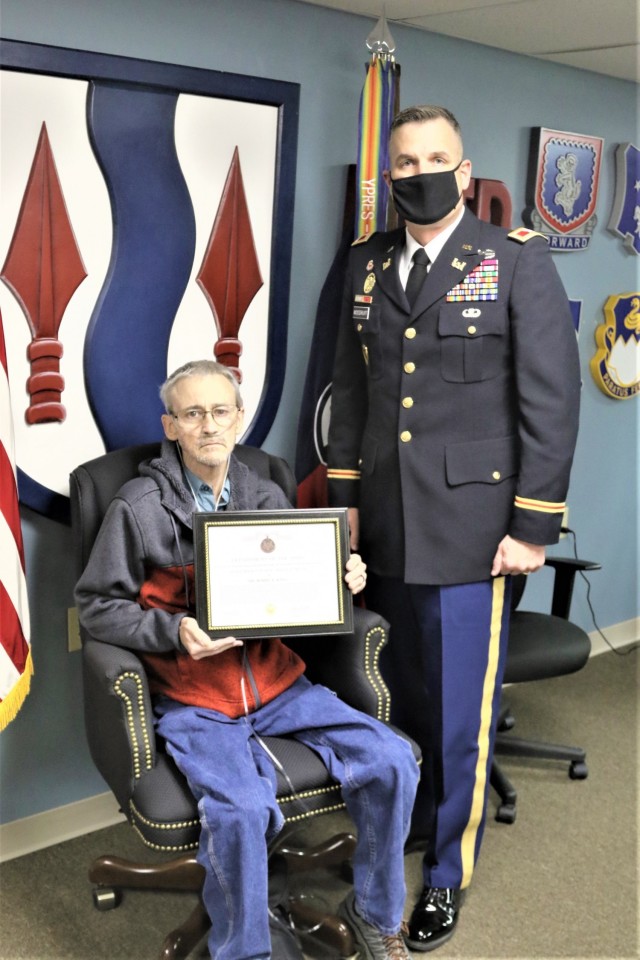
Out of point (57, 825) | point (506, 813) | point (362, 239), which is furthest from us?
point (506, 813)

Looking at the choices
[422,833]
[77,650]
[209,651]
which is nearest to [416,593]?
[209,651]

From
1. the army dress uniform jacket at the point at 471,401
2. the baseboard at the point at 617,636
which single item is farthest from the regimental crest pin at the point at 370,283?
the baseboard at the point at 617,636

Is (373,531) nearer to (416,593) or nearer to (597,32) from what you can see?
(416,593)

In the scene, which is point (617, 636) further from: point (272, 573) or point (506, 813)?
point (272, 573)

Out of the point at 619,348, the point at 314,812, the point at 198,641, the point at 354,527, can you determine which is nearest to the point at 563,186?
the point at 619,348

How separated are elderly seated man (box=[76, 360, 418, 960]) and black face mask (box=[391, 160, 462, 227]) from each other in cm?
53

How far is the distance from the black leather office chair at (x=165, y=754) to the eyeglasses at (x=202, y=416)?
0.24 meters

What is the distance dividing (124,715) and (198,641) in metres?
0.20

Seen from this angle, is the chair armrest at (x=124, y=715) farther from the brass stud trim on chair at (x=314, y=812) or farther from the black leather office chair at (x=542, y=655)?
the black leather office chair at (x=542, y=655)

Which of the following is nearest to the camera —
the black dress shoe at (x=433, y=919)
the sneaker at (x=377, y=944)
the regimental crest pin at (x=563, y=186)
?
the sneaker at (x=377, y=944)

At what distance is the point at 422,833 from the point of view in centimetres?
261

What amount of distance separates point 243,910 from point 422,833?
2.85 feet

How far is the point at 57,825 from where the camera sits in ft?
8.50

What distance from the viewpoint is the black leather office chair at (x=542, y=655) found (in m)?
2.76
